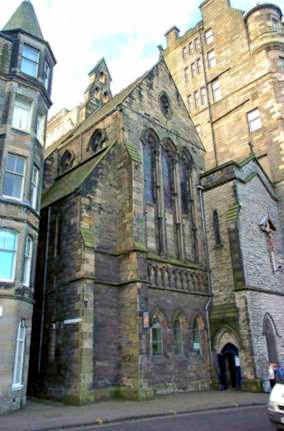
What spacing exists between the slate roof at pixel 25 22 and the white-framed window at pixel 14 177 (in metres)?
7.33

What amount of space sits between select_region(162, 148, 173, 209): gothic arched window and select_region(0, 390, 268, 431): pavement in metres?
10.9

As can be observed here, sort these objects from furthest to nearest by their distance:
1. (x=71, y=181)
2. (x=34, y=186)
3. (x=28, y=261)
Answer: (x=71, y=181)
(x=34, y=186)
(x=28, y=261)

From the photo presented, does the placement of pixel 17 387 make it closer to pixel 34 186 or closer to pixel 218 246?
pixel 34 186

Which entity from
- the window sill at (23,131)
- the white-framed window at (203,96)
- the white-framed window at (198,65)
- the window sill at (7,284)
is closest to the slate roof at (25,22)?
the window sill at (23,131)

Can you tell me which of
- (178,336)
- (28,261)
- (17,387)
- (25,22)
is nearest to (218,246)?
(178,336)

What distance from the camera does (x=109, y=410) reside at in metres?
13.6

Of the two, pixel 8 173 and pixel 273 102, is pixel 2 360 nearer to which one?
Answer: pixel 8 173

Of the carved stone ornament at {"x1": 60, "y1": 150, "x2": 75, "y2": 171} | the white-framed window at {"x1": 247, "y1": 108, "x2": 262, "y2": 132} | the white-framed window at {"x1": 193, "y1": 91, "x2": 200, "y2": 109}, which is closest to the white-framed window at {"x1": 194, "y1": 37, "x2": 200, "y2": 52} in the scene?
the white-framed window at {"x1": 193, "y1": 91, "x2": 200, "y2": 109}

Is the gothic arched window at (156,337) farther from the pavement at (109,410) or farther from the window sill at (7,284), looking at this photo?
the window sill at (7,284)

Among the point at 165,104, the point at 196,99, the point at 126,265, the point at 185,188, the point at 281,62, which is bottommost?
the point at 126,265

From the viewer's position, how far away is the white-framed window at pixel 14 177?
16656mm

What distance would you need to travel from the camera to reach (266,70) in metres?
32.2

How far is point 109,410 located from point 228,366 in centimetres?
972

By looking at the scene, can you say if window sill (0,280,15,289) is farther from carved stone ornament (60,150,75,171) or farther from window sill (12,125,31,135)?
carved stone ornament (60,150,75,171)
